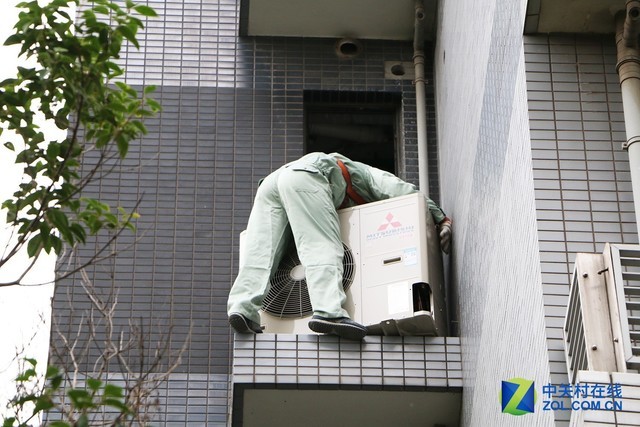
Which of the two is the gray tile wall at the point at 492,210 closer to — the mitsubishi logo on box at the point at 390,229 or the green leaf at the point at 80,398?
the mitsubishi logo on box at the point at 390,229

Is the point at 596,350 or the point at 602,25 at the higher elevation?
the point at 602,25

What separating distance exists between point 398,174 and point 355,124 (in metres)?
0.91

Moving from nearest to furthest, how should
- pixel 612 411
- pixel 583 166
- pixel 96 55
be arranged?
pixel 612 411 < pixel 96 55 < pixel 583 166

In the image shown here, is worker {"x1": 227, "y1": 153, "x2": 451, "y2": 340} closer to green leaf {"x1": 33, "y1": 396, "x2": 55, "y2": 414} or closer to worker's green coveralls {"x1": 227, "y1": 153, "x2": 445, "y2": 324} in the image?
worker's green coveralls {"x1": 227, "y1": 153, "x2": 445, "y2": 324}

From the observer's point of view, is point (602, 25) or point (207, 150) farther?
point (207, 150)

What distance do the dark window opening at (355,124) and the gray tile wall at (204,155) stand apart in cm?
14

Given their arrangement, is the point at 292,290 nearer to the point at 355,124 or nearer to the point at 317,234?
the point at 317,234

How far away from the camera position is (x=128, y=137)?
5617 millimetres

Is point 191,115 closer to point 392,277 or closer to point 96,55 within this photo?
point 392,277

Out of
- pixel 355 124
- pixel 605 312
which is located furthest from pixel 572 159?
pixel 355 124

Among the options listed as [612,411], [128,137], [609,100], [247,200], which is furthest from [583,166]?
[247,200]

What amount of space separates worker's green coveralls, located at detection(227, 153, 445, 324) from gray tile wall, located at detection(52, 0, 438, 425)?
1.12 meters

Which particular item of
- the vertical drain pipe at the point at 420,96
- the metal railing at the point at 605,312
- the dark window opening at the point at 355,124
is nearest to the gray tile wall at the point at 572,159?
the metal railing at the point at 605,312

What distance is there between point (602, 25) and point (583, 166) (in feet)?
2.76
